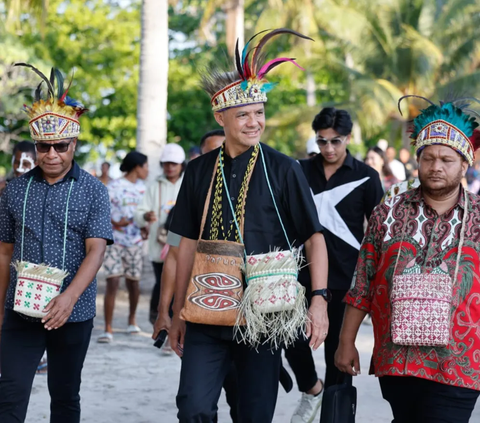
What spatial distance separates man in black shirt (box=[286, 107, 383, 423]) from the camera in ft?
21.1

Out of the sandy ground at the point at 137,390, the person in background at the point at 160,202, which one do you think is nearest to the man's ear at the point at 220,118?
the sandy ground at the point at 137,390

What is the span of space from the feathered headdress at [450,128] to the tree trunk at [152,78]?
9.79m

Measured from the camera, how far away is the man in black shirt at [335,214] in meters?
6.44

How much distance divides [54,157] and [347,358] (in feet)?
6.66

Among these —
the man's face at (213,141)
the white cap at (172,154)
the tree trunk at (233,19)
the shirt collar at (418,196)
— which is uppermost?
the tree trunk at (233,19)

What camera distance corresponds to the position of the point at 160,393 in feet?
24.6

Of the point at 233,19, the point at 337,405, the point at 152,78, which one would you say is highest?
the point at 233,19

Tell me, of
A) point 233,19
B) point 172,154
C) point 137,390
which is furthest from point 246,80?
point 233,19

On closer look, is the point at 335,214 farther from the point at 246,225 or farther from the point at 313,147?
the point at 313,147

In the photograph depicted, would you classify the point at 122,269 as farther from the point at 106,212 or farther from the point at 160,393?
the point at 106,212

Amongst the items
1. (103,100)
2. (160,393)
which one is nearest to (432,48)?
(103,100)

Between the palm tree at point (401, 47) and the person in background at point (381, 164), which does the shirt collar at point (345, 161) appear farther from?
the palm tree at point (401, 47)

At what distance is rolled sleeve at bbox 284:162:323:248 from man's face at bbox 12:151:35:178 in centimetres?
407

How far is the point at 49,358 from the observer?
502 centimetres
